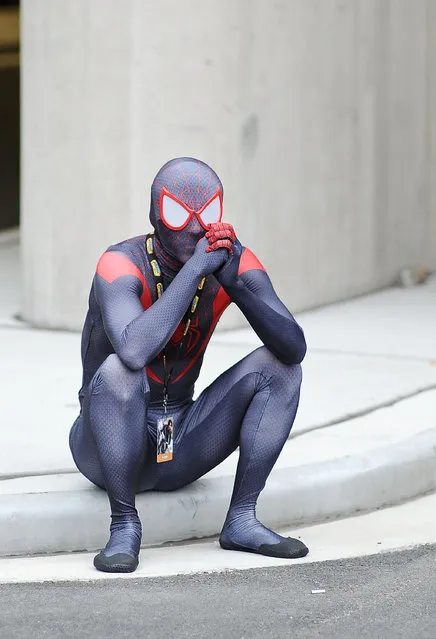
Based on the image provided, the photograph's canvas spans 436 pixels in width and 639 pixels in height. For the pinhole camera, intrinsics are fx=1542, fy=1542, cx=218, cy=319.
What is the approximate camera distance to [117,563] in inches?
179

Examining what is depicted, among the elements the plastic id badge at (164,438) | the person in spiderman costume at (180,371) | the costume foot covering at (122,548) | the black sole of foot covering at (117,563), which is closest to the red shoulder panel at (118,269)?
the person in spiderman costume at (180,371)

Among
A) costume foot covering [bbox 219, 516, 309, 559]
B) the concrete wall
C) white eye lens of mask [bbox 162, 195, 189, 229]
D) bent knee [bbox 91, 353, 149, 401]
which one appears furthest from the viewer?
the concrete wall

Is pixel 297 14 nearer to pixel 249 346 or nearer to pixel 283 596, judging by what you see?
pixel 249 346

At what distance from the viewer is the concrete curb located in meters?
4.86

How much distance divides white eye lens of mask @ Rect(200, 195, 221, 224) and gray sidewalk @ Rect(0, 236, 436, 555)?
0.95m

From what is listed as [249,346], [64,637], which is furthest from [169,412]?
[249,346]

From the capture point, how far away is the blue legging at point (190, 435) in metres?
4.56

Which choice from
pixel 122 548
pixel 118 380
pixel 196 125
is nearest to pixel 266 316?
pixel 118 380

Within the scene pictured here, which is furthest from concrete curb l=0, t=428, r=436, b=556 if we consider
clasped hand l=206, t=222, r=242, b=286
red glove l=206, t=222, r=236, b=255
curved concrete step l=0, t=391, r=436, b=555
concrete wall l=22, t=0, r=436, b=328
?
concrete wall l=22, t=0, r=436, b=328

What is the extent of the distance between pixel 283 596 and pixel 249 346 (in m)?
3.69

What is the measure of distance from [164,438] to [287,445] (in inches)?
42.6

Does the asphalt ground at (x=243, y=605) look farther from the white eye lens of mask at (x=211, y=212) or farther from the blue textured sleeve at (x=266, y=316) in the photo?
the white eye lens of mask at (x=211, y=212)

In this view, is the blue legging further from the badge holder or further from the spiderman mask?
the spiderman mask

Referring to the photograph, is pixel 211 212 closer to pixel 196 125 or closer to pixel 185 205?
pixel 185 205
